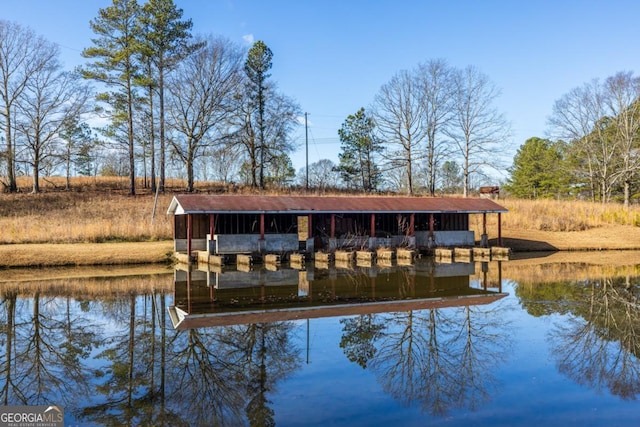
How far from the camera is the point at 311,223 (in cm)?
2406

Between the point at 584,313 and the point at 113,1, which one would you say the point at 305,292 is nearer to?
the point at 584,313

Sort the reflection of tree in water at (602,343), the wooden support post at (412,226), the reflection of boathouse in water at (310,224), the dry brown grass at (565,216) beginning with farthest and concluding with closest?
the dry brown grass at (565,216) < the wooden support post at (412,226) < the reflection of boathouse in water at (310,224) < the reflection of tree in water at (602,343)

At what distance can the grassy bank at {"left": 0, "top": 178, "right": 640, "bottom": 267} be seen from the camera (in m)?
22.1

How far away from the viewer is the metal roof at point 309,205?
21781 mm

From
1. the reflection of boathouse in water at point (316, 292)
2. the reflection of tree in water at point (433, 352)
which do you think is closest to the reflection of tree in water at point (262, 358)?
the reflection of boathouse in water at point (316, 292)

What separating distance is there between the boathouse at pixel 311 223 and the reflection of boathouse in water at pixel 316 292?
3.21 metres

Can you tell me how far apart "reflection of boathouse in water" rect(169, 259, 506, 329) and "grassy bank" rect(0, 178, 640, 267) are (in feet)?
19.4

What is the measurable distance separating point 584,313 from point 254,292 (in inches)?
327

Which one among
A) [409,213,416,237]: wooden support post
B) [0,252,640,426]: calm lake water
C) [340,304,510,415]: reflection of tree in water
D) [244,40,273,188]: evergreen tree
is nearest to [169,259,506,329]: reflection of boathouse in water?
[0,252,640,426]: calm lake water

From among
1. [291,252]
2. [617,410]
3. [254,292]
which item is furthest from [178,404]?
[291,252]

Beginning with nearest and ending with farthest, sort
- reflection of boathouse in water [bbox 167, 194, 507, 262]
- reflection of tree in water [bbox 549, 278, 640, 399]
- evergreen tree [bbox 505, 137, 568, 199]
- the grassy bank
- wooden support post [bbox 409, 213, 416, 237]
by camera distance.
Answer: reflection of tree in water [bbox 549, 278, 640, 399], the grassy bank, reflection of boathouse in water [bbox 167, 194, 507, 262], wooden support post [bbox 409, 213, 416, 237], evergreen tree [bbox 505, 137, 568, 199]

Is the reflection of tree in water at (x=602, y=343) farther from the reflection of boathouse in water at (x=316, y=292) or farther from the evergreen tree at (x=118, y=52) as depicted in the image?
the evergreen tree at (x=118, y=52)

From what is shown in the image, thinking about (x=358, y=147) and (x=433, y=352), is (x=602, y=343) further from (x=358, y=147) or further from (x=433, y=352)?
(x=358, y=147)

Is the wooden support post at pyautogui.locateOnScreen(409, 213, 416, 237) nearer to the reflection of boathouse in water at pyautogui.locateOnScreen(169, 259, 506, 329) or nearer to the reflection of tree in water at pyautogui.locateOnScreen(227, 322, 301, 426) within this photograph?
the reflection of boathouse in water at pyautogui.locateOnScreen(169, 259, 506, 329)
